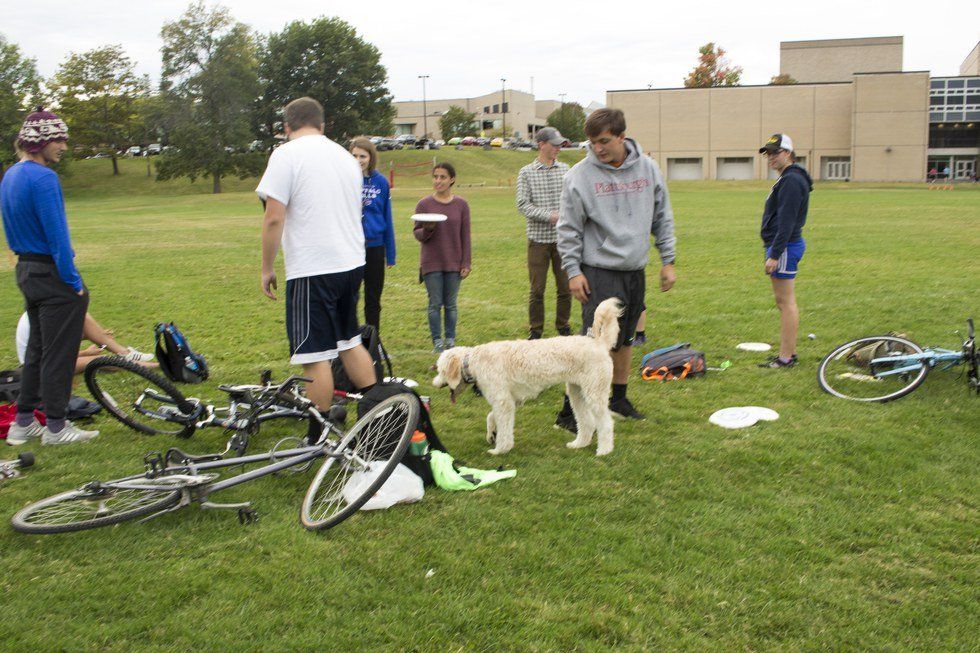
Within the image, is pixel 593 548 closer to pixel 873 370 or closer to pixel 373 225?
pixel 873 370

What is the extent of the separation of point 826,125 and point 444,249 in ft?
252

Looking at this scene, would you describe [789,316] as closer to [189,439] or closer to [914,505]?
[914,505]

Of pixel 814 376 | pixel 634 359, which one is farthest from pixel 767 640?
pixel 634 359

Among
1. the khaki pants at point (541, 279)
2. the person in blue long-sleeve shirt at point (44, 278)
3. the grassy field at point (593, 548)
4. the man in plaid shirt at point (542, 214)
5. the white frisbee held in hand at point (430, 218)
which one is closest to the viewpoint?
the grassy field at point (593, 548)

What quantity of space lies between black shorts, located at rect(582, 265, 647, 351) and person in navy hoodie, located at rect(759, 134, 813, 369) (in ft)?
6.29

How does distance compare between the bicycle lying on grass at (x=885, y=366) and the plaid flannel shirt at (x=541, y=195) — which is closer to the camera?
the bicycle lying on grass at (x=885, y=366)

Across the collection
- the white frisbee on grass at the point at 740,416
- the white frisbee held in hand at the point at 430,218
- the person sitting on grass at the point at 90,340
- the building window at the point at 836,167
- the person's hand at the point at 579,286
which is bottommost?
the white frisbee on grass at the point at 740,416

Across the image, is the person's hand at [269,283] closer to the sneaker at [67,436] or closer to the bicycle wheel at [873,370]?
the sneaker at [67,436]

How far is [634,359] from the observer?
306 inches

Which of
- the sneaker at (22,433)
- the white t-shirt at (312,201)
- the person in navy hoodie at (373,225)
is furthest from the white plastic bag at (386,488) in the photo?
the person in navy hoodie at (373,225)

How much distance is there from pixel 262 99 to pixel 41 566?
76.7 metres

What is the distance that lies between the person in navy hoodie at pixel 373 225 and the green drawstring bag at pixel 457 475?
2.90 meters

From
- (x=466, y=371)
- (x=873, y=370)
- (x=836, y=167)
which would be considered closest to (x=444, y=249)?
(x=466, y=371)

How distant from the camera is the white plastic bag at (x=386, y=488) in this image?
4109 mm
